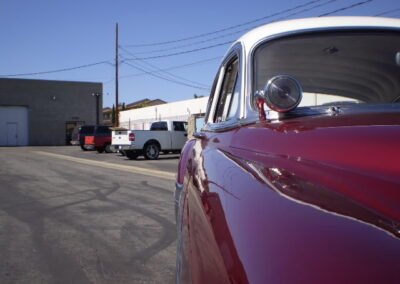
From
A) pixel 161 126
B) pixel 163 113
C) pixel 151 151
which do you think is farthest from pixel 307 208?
pixel 163 113

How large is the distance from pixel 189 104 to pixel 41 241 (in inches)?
1243

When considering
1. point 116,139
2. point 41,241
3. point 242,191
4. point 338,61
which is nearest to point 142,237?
point 41,241

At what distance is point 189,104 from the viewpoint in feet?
122

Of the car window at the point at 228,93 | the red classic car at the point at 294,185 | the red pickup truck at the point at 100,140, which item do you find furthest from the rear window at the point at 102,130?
the red classic car at the point at 294,185

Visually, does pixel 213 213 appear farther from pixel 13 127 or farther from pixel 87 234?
pixel 13 127

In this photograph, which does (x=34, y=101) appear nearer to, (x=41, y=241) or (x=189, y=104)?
(x=189, y=104)

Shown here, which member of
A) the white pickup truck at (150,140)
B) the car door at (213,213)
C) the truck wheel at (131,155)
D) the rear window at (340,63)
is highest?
the rear window at (340,63)

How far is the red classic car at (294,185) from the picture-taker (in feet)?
3.63

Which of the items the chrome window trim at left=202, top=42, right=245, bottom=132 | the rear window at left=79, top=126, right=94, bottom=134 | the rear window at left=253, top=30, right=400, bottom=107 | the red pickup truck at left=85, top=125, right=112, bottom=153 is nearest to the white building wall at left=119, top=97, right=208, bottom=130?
the red pickup truck at left=85, top=125, right=112, bottom=153

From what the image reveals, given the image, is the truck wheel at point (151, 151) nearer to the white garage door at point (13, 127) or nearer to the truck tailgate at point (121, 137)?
the truck tailgate at point (121, 137)

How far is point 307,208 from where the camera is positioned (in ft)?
4.33

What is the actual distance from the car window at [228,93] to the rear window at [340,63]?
0.34 m

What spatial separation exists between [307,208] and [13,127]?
56441 mm

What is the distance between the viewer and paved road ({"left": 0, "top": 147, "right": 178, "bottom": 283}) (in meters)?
4.58
